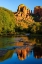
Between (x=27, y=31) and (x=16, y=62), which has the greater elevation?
(x=16, y=62)

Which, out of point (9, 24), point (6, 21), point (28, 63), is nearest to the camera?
point (28, 63)

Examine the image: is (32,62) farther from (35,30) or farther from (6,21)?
(35,30)

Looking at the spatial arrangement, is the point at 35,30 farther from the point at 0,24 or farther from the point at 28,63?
the point at 28,63

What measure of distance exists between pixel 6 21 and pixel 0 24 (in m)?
7.30

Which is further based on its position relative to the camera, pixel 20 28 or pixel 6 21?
pixel 20 28

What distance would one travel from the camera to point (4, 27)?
82.8 meters

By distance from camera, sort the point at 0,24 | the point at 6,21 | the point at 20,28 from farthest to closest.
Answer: the point at 20,28 < the point at 6,21 < the point at 0,24

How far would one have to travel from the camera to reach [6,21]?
84875 mm

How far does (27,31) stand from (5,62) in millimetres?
98225

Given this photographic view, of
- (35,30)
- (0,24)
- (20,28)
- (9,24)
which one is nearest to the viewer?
(0,24)

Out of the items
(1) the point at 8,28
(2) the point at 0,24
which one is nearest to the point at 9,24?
(1) the point at 8,28

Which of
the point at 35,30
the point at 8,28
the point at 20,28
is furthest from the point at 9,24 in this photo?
the point at 20,28

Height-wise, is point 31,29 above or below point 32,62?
below

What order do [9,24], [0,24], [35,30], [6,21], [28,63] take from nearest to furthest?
[28,63] → [0,24] → [6,21] → [9,24] → [35,30]
